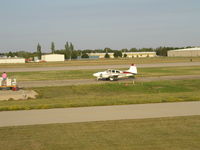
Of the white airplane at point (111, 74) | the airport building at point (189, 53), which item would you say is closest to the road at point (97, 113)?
the white airplane at point (111, 74)

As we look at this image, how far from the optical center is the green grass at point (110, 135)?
10.4m

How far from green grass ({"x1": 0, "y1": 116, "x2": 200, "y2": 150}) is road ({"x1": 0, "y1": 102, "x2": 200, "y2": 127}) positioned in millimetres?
1008

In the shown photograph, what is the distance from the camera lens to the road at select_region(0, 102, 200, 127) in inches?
584

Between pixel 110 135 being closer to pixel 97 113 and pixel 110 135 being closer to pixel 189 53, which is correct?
pixel 97 113

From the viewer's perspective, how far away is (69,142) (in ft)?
35.9

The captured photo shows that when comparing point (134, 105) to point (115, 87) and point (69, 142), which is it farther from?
point (115, 87)

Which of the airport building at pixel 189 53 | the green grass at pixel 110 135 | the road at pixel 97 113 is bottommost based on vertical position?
the road at pixel 97 113

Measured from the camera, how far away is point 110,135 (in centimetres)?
1177

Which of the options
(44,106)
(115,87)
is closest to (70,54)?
(115,87)

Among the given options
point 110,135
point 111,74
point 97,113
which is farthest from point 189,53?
point 110,135

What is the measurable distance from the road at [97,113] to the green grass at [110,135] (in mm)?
1008

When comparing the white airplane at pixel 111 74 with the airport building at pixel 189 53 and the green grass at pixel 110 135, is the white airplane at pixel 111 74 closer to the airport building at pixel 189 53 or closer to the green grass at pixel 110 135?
the green grass at pixel 110 135

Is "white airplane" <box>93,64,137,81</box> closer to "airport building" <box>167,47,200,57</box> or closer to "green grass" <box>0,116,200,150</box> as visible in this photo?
"green grass" <box>0,116,200,150</box>

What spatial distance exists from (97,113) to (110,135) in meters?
4.59
